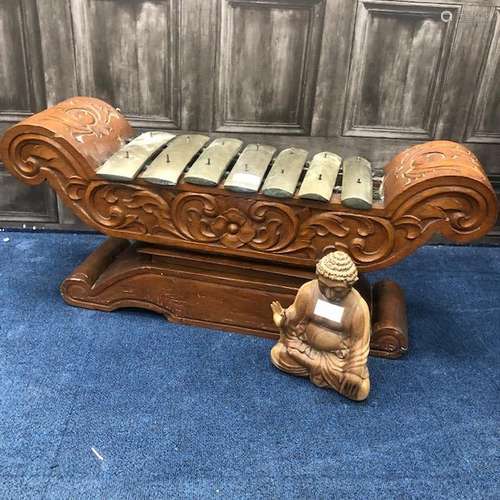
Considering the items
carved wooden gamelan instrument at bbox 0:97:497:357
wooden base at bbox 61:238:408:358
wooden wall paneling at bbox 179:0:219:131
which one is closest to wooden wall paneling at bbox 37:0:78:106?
carved wooden gamelan instrument at bbox 0:97:497:357

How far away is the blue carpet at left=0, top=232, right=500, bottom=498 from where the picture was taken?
1541mm

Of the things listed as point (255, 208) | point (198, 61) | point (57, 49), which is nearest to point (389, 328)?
point (255, 208)

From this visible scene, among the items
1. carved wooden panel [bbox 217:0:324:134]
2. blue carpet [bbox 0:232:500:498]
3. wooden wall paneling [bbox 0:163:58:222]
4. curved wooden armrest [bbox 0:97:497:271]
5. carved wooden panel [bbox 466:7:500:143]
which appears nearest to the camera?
blue carpet [bbox 0:232:500:498]

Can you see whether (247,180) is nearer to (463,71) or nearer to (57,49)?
(57,49)

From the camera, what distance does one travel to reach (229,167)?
209 centimetres

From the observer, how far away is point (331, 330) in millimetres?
1803

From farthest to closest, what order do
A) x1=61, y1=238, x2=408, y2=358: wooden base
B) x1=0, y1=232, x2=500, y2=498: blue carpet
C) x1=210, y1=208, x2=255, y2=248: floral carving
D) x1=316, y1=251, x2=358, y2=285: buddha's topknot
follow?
x1=61, y1=238, x2=408, y2=358: wooden base → x1=210, y1=208, x2=255, y2=248: floral carving → x1=316, y1=251, x2=358, y2=285: buddha's topknot → x1=0, y1=232, x2=500, y2=498: blue carpet

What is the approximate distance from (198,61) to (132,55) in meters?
0.29

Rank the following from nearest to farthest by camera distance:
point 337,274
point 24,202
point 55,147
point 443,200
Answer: point 337,274
point 443,200
point 55,147
point 24,202

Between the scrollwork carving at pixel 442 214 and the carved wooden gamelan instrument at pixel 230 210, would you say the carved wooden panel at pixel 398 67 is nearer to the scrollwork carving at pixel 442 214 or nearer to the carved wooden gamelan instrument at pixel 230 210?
the carved wooden gamelan instrument at pixel 230 210

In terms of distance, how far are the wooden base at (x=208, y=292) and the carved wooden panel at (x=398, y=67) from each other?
2.81ft

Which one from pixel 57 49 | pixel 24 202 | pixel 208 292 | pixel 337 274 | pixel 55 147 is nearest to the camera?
pixel 337 274

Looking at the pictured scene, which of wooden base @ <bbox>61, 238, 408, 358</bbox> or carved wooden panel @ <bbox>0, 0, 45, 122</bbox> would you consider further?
carved wooden panel @ <bbox>0, 0, 45, 122</bbox>

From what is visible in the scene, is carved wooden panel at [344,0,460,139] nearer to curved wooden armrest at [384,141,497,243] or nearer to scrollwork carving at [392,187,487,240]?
curved wooden armrest at [384,141,497,243]
